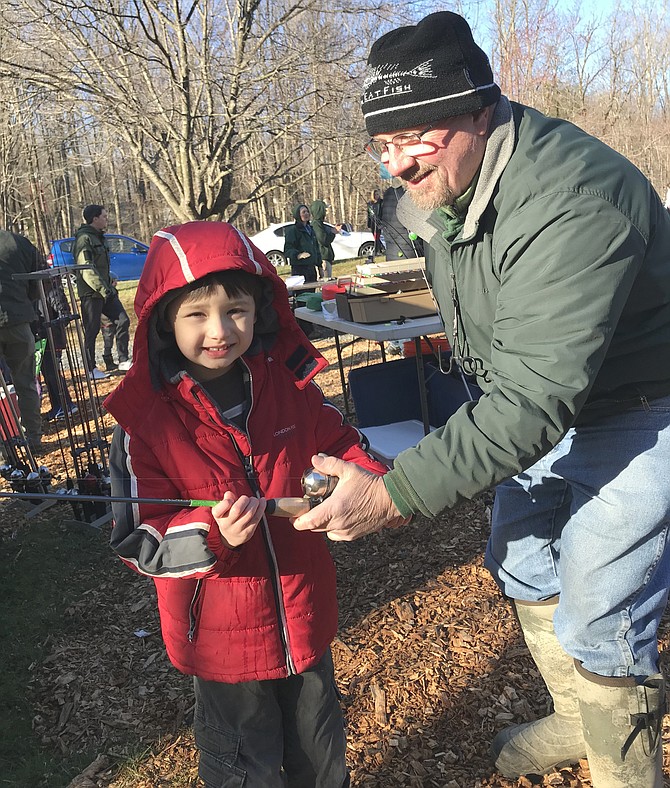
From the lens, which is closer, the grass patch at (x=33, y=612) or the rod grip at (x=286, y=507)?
the rod grip at (x=286, y=507)

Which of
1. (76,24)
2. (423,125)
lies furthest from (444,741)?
(76,24)

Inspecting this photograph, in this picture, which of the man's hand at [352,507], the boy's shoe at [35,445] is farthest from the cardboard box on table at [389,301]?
the boy's shoe at [35,445]

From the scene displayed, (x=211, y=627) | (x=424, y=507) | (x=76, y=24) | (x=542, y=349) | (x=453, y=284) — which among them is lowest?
(x=211, y=627)

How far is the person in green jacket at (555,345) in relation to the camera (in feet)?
5.36

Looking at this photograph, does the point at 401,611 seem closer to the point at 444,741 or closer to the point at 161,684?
the point at 444,741

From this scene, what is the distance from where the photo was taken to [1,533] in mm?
4969

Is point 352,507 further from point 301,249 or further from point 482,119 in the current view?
point 301,249

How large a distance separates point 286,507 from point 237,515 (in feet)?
0.49

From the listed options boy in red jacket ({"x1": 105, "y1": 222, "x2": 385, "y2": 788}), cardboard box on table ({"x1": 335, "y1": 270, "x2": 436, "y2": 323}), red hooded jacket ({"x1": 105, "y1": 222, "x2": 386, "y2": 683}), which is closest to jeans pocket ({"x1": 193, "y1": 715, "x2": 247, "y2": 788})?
boy in red jacket ({"x1": 105, "y1": 222, "x2": 385, "y2": 788})

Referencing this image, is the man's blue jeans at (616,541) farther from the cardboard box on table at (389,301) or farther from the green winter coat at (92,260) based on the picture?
the green winter coat at (92,260)

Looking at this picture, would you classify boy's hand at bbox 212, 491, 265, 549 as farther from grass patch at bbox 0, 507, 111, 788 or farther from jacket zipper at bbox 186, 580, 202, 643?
grass patch at bbox 0, 507, 111, 788

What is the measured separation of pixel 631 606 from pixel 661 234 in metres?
1.00

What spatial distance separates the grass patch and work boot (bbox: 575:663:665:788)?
6.59 feet

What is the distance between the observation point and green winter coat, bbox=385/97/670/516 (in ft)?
5.29
